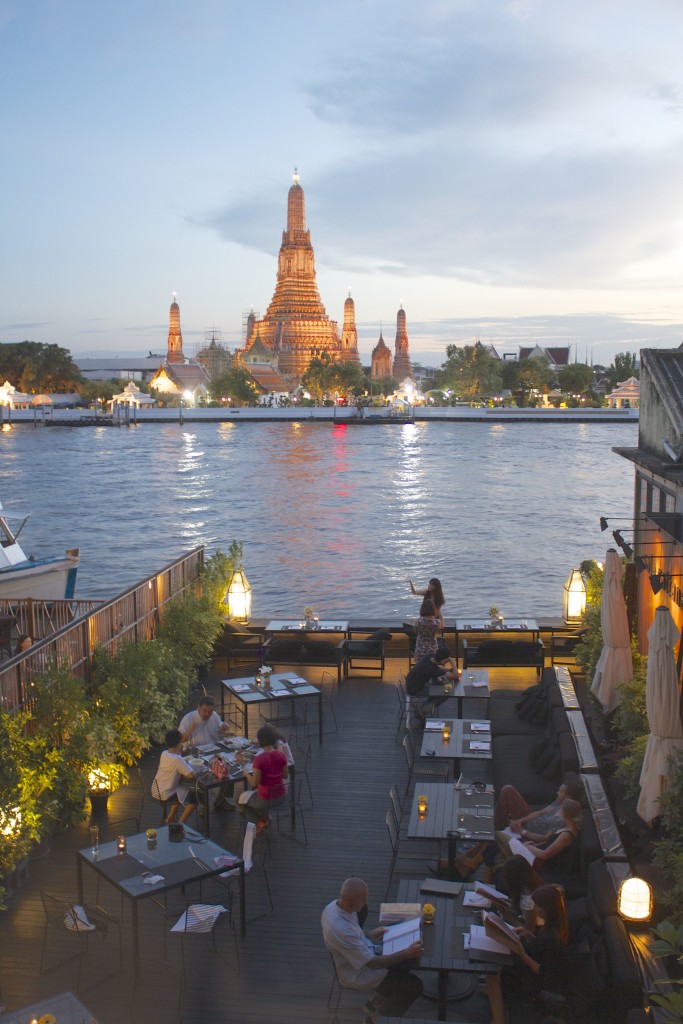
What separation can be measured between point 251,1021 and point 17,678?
11.9ft

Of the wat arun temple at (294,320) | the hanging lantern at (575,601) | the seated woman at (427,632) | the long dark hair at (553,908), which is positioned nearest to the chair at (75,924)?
the long dark hair at (553,908)

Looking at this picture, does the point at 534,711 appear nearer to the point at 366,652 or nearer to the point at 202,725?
the point at 366,652

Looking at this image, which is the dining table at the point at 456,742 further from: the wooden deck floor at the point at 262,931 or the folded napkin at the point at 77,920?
the folded napkin at the point at 77,920

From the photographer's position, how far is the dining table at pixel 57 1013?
15.5 feet

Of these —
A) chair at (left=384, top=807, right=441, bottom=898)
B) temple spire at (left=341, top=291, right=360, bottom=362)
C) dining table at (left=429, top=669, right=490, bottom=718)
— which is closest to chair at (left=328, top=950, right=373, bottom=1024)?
chair at (left=384, top=807, right=441, bottom=898)

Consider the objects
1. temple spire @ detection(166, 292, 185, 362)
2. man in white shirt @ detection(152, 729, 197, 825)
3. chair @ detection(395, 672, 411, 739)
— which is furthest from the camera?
temple spire @ detection(166, 292, 185, 362)

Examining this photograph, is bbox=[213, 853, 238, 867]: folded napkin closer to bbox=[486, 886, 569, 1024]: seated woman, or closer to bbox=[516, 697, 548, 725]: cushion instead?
bbox=[486, 886, 569, 1024]: seated woman

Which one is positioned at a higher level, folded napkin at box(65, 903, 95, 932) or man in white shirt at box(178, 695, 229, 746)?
man in white shirt at box(178, 695, 229, 746)

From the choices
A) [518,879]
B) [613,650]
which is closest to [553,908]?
[518,879]

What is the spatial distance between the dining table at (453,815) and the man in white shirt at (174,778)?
1803mm

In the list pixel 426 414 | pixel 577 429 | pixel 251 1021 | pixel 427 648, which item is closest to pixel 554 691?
pixel 427 648

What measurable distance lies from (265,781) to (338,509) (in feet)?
145

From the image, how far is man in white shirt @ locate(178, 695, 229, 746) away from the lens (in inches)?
332

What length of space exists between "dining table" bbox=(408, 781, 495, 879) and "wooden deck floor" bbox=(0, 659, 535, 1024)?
583 millimetres
